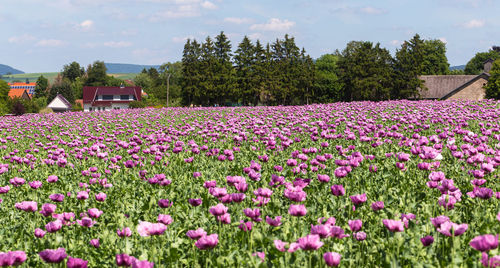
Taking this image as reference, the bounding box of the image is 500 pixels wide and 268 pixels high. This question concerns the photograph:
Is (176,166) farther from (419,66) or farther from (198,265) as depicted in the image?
(419,66)

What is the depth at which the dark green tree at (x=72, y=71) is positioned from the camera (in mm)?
162000

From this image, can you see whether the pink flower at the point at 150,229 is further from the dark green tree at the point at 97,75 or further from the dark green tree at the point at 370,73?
the dark green tree at the point at 97,75

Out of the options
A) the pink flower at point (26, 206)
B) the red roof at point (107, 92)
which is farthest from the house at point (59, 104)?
the pink flower at point (26, 206)

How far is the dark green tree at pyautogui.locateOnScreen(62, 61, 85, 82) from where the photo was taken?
531ft

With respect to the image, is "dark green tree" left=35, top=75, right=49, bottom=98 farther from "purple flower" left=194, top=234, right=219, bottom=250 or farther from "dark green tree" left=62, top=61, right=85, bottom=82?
"purple flower" left=194, top=234, right=219, bottom=250

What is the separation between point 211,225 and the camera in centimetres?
430

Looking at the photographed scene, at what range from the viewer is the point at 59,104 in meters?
116

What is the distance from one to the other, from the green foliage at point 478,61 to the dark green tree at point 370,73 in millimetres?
70060

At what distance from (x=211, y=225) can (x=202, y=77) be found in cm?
6388

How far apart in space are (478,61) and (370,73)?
→ 7582 cm

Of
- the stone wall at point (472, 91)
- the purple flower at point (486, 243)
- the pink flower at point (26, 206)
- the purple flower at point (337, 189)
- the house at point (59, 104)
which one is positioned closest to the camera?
the purple flower at point (486, 243)

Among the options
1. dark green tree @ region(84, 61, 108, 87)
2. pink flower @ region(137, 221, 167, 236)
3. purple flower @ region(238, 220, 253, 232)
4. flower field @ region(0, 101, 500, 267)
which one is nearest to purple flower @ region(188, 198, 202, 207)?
flower field @ region(0, 101, 500, 267)

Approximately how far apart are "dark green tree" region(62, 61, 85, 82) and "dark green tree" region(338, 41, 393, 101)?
125591 mm

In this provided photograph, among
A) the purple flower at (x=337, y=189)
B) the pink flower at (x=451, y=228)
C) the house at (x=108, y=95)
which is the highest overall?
the house at (x=108, y=95)
